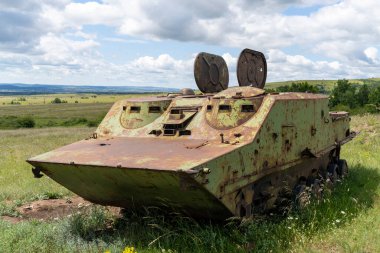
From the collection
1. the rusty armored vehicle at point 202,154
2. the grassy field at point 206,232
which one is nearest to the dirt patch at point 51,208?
the grassy field at point 206,232

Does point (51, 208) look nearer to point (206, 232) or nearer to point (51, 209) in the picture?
point (51, 209)

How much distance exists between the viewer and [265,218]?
7.10 m

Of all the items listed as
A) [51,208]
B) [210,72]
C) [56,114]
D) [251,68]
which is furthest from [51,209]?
[56,114]

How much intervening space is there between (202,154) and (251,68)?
13.9 ft

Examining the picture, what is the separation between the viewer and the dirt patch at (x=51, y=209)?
8477 millimetres

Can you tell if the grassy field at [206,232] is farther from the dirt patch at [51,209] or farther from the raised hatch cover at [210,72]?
the raised hatch cover at [210,72]

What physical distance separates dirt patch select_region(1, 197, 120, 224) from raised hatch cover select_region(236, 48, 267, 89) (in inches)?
135

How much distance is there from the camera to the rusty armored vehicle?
5730 mm

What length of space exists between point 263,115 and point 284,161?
0.90 metres

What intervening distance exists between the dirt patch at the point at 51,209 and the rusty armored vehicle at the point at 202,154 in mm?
1398

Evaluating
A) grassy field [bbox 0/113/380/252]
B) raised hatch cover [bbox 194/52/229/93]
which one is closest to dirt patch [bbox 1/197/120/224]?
grassy field [bbox 0/113/380/252]

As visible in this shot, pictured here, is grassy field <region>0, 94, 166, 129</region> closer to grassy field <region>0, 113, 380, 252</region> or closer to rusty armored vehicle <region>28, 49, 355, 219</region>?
rusty armored vehicle <region>28, 49, 355, 219</region>

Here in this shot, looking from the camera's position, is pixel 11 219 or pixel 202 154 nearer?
pixel 202 154

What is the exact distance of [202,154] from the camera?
5816 mm
